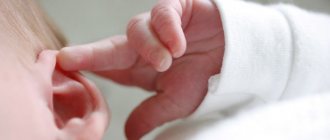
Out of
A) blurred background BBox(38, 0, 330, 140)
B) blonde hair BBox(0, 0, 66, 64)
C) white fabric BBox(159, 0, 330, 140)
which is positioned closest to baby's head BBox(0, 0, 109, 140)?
blonde hair BBox(0, 0, 66, 64)

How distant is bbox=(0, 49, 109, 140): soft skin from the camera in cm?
45

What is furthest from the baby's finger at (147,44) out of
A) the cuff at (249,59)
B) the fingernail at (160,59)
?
the cuff at (249,59)

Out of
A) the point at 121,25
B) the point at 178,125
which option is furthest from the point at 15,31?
the point at 121,25

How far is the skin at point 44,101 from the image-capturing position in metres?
0.45

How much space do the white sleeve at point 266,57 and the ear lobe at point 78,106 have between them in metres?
0.15

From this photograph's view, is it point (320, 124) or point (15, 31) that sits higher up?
point (15, 31)

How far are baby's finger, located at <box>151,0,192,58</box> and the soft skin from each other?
0.09 meters

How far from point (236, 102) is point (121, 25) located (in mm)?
276

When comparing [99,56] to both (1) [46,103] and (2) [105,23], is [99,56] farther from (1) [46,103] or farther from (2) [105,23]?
(2) [105,23]

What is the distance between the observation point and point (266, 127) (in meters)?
0.62

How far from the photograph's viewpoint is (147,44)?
1.70ft

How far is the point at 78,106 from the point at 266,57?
242 mm

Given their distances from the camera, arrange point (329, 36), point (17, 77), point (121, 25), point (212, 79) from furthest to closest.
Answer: point (121, 25) → point (329, 36) → point (212, 79) → point (17, 77)

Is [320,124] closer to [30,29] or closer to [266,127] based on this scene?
[266,127]
